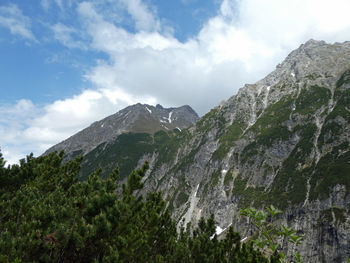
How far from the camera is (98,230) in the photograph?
10344mm

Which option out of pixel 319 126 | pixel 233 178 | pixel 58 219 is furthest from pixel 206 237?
pixel 319 126

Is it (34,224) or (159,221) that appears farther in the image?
(159,221)

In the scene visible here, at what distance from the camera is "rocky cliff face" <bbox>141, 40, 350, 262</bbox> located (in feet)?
312

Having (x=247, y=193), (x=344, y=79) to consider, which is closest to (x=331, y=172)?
(x=247, y=193)

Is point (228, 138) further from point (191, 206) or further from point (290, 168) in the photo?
point (290, 168)

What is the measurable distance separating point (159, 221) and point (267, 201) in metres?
113

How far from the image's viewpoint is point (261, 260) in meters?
15.4

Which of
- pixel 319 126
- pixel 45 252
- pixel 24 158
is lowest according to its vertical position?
pixel 45 252

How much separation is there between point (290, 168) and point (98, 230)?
13375 centimetres

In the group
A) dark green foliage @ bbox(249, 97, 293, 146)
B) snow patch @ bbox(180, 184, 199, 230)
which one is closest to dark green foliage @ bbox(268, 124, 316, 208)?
dark green foliage @ bbox(249, 97, 293, 146)

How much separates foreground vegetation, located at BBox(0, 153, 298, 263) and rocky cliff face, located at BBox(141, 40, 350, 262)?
9169 cm

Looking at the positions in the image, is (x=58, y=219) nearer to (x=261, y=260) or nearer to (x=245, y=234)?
(x=261, y=260)

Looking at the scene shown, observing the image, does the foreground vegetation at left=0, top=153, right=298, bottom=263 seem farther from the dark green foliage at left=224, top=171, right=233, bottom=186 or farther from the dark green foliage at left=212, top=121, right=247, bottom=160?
the dark green foliage at left=212, top=121, right=247, bottom=160

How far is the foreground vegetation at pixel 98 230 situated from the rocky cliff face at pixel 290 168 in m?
91.7
